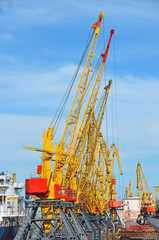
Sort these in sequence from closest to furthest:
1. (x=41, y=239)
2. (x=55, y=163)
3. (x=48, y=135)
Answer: (x=41, y=239)
(x=48, y=135)
(x=55, y=163)

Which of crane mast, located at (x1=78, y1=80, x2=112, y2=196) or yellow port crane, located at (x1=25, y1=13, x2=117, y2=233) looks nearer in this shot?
yellow port crane, located at (x1=25, y1=13, x2=117, y2=233)

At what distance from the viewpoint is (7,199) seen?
69.6 meters

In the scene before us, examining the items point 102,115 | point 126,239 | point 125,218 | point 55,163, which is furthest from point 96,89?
point 125,218

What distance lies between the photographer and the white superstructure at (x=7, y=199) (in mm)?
65750

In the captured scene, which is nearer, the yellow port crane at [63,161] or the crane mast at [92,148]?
the yellow port crane at [63,161]

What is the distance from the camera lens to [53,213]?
181 ft

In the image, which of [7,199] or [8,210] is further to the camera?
[7,199]

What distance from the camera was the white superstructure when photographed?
216ft

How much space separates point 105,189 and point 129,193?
96249mm

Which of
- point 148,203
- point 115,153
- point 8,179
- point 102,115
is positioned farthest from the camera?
point 148,203

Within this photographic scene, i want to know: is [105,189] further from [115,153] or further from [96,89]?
[96,89]

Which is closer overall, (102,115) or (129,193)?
(102,115)

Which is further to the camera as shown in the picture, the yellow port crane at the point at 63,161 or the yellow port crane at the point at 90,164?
the yellow port crane at the point at 90,164

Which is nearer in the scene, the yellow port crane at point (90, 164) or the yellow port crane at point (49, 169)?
the yellow port crane at point (49, 169)
